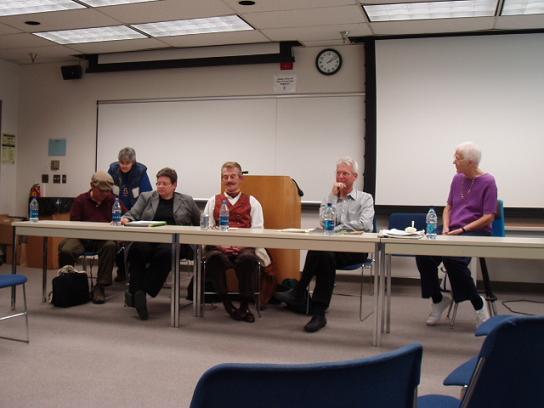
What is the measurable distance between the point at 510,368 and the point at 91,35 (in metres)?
5.69

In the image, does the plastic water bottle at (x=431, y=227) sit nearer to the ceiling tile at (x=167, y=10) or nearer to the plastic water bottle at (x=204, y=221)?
the plastic water bottle at (x=204, y=221)

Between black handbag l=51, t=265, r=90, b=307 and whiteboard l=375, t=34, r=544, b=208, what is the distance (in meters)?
3.04

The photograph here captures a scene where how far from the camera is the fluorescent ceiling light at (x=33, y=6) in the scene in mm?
4777

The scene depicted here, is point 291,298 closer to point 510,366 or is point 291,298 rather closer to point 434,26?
point 510,366

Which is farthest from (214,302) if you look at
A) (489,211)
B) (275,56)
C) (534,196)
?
(534,196)

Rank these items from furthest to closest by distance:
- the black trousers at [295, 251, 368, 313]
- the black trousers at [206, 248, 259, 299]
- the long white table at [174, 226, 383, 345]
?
the black trousers at [206, 248, 259, 299]
the black trousers at [295, 251, 368, 313]
the long white table at [174, 226, 383, 345]

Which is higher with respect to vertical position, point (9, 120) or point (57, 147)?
point (9, 120)

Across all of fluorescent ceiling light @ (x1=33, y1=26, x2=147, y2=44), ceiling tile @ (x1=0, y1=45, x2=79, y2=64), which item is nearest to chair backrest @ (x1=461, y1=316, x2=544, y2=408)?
fluorescent ceiling light @ (x1=33, y1=26, x2=147, y2=44)

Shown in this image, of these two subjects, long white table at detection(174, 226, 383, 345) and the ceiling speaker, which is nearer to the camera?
long white table at detection(174, 226, 383, 345)

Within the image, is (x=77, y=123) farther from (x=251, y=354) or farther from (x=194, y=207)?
(x=251, y=354)

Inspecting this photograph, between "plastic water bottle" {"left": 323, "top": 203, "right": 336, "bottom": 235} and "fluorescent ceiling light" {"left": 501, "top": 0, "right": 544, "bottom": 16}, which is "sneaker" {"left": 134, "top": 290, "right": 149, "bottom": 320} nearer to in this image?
"plastic water bottle" {"left": 323, "top": 203, "right": 336, "bottom": 235}

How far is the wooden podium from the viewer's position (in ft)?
14.4

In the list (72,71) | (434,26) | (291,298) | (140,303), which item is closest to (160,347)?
(140,303)

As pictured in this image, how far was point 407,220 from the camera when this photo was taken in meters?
4.96
